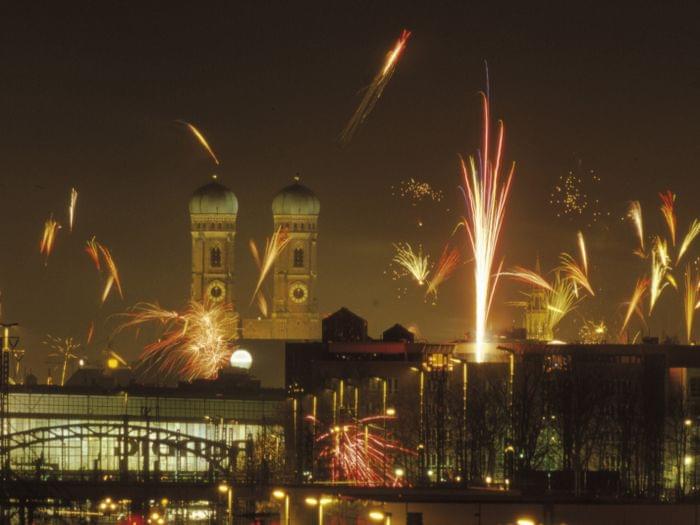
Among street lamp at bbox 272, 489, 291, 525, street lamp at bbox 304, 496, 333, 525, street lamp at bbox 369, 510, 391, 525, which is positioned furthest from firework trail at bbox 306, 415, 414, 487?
street lamp at bbox 369, 510, 391, 525

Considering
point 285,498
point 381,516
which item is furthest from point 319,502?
point 381,516

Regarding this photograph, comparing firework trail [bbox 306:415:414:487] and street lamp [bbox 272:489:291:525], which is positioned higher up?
firework trail [bbox 306:415:414:487]

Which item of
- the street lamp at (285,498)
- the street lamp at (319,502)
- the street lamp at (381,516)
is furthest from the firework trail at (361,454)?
the street lamp at (381,516)

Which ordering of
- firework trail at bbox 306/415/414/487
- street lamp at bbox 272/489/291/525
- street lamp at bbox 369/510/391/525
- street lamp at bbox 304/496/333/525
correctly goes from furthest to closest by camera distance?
firework trail at bbox 306/415/414/487
street lamp at bbox 272/489/291/525
street lamp at bbox 304/496/333/525
street lamp at bbox 369/510/391/525

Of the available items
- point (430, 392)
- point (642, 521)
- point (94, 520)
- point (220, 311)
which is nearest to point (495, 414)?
point (430, 392)

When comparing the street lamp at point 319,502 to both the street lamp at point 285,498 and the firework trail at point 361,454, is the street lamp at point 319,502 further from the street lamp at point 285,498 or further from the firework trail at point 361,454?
the firework trail at point 361,454

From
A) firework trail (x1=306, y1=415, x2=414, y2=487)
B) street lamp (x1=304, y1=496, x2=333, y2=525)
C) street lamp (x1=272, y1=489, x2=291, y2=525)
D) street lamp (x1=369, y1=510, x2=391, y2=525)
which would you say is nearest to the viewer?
street lamp (x1=369, y1=510, x2=391, y2=525)

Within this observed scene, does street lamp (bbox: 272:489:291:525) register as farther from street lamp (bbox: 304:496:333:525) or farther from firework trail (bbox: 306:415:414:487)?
firework trail (bbox: 306:415:414:487)
